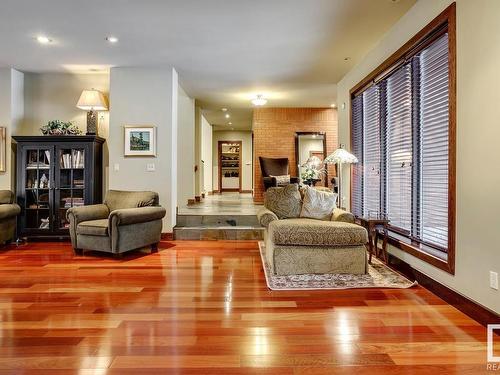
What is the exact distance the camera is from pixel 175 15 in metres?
3.65

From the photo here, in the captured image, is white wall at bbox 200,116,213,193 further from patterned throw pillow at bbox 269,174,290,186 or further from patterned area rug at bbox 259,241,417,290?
patterned area rug at bbox 259,241,417,290

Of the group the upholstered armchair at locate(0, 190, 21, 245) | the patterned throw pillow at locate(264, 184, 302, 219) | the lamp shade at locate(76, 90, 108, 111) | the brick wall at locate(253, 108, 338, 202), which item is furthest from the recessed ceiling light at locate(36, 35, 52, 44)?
the brick wall at locate(253, 108, 338, 202)

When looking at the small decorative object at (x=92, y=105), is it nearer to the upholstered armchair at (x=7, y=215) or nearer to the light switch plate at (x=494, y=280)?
the upholstered armchair at (x=7, y=215)

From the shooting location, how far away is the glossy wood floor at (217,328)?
6.15ft

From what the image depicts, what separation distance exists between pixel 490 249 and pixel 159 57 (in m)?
4.59

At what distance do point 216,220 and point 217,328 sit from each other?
3691 mm

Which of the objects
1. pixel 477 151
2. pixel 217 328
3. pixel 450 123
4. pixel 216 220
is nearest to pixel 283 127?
pixel 216 220

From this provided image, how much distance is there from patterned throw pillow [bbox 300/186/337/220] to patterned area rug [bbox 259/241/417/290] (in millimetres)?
854

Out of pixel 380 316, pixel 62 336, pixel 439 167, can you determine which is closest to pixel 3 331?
pixel 62 336

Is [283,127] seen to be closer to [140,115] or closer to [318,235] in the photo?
[140,115]

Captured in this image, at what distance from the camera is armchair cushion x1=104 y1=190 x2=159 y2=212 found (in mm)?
4859

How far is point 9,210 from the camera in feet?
16.0

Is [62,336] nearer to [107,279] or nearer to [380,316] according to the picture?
[107,279]

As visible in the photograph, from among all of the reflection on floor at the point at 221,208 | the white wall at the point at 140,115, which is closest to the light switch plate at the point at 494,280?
the reflection on floor at the point at 221,208
